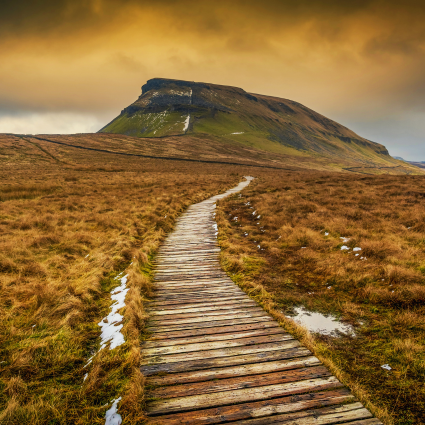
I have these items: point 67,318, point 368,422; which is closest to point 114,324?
point 67,318

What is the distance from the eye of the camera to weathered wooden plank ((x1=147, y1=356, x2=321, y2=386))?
3.90m

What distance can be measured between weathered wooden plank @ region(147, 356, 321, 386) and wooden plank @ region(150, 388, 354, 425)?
537 millimetres

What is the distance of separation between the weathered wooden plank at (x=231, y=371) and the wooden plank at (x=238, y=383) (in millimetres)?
74

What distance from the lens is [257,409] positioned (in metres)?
3.42

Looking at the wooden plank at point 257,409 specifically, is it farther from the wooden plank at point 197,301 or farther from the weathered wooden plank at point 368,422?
the wooden plank at point 197,301

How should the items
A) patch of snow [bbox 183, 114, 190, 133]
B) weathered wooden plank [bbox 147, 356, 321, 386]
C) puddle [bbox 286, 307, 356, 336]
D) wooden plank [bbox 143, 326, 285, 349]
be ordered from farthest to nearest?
patch of snow [bbox 183, 114, 190, 133] < puddle [bbox 286, 307, 356, 336] < wooden plank [bbox 143, 326, 285, 349] < weathered wooden plank [bbox 147, 356, 321, 386]

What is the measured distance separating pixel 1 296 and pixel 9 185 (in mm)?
26747

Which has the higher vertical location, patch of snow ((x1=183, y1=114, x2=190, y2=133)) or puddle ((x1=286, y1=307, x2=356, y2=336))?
patch of snow ((x1=183, y1=114, x2=190, y2=133))

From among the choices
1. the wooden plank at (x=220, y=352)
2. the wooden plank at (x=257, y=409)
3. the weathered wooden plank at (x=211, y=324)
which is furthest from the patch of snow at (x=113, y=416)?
the weathered wooden plank at (x=211, y=324)

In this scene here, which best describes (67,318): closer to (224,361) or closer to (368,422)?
(224,361)

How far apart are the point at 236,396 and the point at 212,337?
4.79 ft

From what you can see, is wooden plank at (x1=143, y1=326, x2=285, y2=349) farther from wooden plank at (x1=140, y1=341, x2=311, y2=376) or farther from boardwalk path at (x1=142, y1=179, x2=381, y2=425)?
wooden plank at (x1=140, y1=341, x2=311, y2=376)

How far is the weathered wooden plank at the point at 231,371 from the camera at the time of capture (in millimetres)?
3899

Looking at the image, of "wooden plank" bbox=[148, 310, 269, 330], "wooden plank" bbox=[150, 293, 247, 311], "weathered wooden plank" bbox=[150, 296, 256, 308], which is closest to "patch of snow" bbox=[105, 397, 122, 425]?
"wooden plank" bbox=[148, 310, 269, 330]
